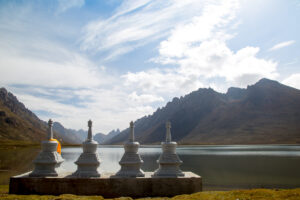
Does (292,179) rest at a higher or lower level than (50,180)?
lower

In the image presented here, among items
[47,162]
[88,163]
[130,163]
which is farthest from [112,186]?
[47,162]

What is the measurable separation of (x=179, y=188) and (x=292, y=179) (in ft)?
70.8

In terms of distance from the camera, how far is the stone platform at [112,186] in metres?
17.0

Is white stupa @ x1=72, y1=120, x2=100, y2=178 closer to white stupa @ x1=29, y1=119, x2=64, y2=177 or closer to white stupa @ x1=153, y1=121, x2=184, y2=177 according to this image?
white stupa @ x1=29, y1=119, x2=64, y2=177

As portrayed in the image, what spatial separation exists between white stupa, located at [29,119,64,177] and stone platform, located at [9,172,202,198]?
22.0 inches

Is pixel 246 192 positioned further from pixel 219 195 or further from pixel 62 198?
pixel 62 198

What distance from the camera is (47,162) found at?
59.0ft

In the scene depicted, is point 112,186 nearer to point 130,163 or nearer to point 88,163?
point 130,163

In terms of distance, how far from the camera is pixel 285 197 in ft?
44.6

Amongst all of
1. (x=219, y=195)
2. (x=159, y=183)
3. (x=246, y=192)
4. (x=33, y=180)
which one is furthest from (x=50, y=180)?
(x=246, y=192)

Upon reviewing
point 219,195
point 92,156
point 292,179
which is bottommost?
point 292,179

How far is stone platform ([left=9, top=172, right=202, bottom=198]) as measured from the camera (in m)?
17.0

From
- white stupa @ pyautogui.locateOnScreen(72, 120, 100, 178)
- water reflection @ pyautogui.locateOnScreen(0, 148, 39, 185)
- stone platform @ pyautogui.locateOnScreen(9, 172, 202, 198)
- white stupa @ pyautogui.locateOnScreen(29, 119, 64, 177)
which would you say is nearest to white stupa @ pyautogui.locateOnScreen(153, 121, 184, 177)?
stone platform @ pyautogui.locateOnScreen(9, 172, 202, 198)

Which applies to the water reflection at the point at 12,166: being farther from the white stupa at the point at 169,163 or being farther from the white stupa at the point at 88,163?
the white stupa at the point at 169,163
